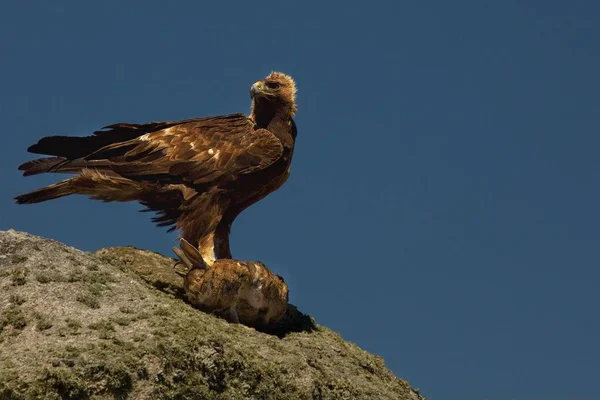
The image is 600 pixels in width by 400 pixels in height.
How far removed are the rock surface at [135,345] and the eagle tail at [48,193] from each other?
3.32 ft

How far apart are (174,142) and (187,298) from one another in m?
2.45

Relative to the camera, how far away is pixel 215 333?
15109 mm

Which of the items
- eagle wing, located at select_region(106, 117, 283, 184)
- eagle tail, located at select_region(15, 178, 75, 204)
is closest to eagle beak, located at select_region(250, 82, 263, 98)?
eagle wing, located at select_region(106, 117, 283, 184)

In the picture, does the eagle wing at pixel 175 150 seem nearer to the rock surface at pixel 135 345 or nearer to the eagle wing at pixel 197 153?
the eagle wing at pixel 197 153

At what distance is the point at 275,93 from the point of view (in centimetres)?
1827

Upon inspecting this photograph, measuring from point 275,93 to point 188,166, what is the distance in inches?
70.5

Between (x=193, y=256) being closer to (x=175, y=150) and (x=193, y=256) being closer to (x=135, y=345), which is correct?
(x=175, y=150)

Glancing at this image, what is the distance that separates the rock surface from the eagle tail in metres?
1.01

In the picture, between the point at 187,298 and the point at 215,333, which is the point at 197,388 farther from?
the point at 187,298

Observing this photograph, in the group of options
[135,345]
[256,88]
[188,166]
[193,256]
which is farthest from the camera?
[256,88]

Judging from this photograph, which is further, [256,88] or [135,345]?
[256,88]

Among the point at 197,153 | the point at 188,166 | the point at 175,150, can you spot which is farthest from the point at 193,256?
the point at 175,150

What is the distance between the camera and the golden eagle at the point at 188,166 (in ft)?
57.5

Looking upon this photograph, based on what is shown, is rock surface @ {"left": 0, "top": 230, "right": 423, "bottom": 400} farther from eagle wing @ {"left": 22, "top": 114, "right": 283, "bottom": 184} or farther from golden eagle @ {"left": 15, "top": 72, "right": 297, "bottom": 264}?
eagle wing @ {"left": 22, "top": 114, "right": 283, "bottom": 184}
